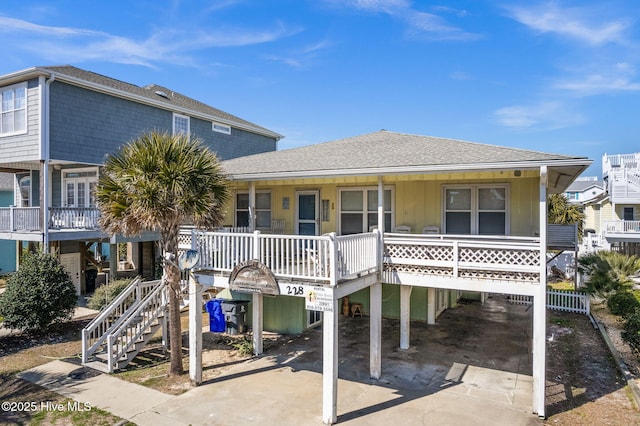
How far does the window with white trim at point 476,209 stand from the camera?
10.1 metres

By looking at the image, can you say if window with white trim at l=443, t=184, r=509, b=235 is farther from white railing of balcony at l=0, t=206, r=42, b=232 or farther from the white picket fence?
white railing of balcony at l=0, t=206, r=42, b=232

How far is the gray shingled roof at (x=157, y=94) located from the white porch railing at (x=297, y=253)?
10.4 metres

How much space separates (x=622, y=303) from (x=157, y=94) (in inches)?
860

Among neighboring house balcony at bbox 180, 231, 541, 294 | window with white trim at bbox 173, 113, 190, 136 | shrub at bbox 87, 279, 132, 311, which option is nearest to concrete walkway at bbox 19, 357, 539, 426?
neighboring house balcony at bbox 180, 231, 541, 294

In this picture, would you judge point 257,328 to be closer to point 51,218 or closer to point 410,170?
→ point 410,170

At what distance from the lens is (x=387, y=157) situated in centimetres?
1012

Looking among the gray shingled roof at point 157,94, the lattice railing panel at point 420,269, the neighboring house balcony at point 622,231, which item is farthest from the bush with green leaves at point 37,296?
the neighboring house balcony at point 622,231

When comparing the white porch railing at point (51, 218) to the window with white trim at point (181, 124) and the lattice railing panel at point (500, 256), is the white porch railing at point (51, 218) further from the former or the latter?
the lattice railing panel at point (500, 256)

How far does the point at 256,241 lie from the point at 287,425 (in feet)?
12.0

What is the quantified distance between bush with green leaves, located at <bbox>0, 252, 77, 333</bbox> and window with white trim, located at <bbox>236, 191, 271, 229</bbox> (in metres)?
5.85

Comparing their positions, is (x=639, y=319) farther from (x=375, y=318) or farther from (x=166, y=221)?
(x=166, y=221)

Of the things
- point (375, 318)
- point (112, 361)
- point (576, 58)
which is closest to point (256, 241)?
point (375, 318)

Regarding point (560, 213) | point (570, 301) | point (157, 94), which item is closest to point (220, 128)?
point (157, 94)

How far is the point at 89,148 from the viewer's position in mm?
15633
